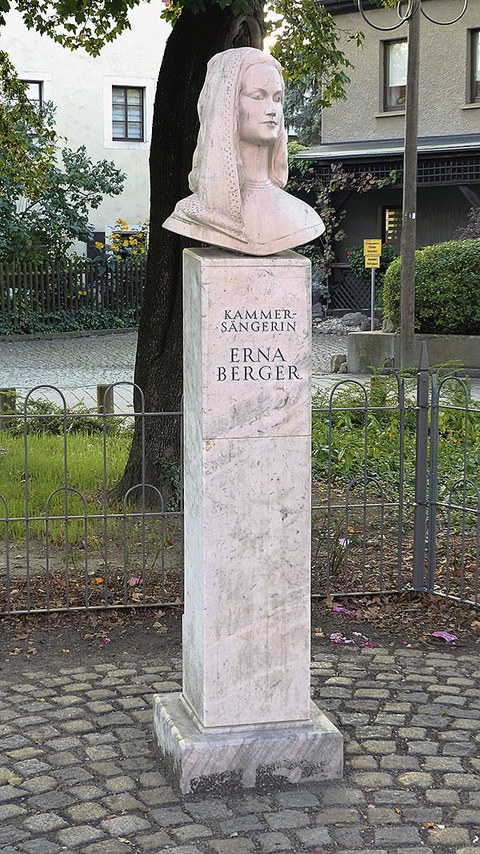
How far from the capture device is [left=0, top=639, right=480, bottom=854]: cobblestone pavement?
3.77 meters

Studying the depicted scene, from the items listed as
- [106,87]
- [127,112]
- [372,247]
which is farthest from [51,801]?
[127,112]

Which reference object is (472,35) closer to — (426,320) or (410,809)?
(426,320)

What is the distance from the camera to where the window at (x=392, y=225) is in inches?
1070

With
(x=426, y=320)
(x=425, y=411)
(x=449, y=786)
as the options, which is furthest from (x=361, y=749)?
(x=426, y=320)

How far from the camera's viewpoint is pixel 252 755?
13.5 feet

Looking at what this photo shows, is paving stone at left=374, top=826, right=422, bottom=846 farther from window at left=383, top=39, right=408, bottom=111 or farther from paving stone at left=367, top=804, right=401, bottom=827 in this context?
window at left=383, top=39, right=408, bottom=111

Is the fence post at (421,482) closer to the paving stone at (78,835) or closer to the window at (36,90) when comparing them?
the paving stone at (78,835)

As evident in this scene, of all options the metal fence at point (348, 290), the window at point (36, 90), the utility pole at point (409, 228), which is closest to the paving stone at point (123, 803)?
the utility pole at point (409, 228)

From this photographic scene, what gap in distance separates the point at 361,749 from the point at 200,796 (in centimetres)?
74

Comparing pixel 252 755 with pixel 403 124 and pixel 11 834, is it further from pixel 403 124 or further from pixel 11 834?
pixel 403 124

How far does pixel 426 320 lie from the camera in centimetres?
1728

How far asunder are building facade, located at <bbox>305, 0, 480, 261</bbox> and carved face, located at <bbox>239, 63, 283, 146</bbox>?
2067cm

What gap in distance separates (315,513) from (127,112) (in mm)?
22867

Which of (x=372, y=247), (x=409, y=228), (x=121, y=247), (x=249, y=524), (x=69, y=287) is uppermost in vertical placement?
(x=121, y=247)
